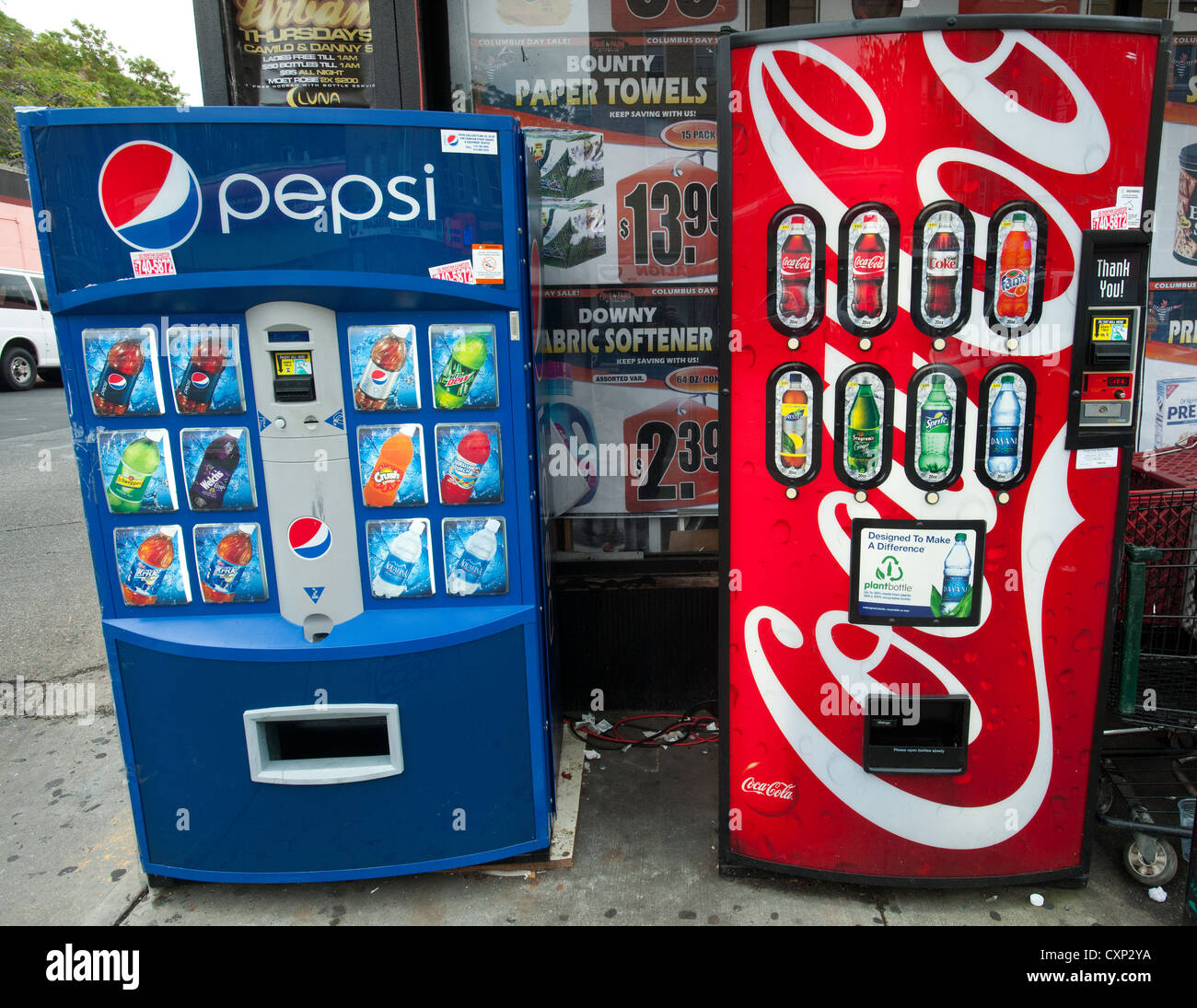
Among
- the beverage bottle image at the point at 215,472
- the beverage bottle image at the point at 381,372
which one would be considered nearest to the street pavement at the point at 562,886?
the beverage bottle image at the point at 215,472

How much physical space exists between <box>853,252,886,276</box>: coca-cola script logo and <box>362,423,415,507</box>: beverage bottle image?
1.35 meters

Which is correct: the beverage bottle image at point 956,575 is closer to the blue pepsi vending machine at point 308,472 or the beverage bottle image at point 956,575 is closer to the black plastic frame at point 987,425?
the black plastic frame at point 987,425

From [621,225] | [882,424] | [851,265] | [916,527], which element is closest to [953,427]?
[882,424]

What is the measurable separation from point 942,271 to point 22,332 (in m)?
14.8

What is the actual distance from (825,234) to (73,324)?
2.14 meters

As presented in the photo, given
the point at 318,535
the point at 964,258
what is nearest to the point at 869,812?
the point at 964,258

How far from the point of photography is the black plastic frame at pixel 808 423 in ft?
7.32

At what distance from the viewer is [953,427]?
2.21 metres

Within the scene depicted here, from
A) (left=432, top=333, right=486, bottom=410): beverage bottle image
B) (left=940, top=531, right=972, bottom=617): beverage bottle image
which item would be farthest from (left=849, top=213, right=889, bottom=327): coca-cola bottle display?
(left=432, top=333, right=486, bottom=410): beverage bottle image

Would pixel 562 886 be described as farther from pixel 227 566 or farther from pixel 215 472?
pixel 215 472

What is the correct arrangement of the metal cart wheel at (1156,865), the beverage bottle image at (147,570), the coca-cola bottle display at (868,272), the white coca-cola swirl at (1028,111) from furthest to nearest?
1. the metal cart wheel at (1156,865)
2. the beverage bottle image at (147,570)
3. the coca-cola bottle display at (868,272)
4. the white coca-cola swirl at (1028,111)

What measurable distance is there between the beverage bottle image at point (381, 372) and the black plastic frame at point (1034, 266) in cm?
166
